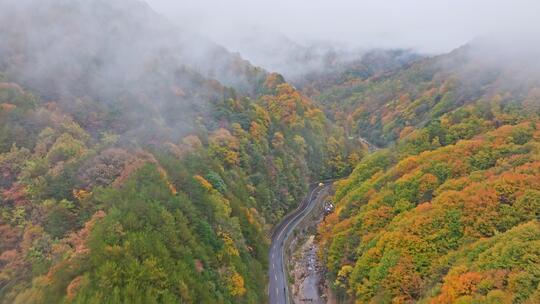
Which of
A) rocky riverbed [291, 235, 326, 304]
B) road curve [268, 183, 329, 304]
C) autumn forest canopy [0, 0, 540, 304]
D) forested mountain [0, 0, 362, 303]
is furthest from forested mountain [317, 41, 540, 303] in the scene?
forested mountain [0, 0, 362, 303]

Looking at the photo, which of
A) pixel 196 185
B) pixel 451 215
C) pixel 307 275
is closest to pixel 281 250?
pixel 307 275

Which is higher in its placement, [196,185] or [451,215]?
[451,215]

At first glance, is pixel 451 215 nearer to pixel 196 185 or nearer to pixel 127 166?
pixel 196 185

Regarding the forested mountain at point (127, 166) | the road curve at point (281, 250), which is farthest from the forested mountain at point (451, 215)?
the forested mountain at point (127, 166)

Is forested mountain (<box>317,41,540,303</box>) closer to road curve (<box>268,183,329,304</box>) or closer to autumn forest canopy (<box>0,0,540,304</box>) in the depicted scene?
autumn forest canopy (<box>0,0,540,304</box>)

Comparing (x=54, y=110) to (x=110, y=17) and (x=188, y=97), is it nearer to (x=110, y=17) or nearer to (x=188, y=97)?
(x=188, y=97)

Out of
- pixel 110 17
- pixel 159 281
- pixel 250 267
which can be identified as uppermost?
pixel 110 17

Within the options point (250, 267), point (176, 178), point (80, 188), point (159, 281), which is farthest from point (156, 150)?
point (159, 281)
